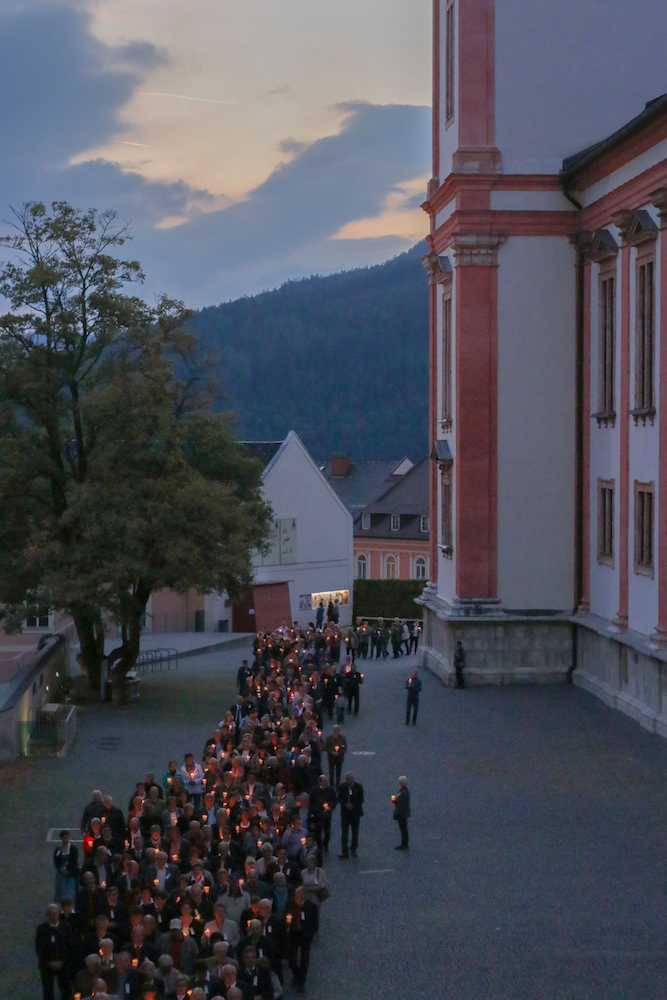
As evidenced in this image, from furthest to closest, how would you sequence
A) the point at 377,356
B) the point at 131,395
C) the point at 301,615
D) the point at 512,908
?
the point at 377,356
the point at 301,615
the point at 131,395
the point at 512,908

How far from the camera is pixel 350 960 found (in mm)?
13859

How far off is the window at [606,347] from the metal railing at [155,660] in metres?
19.0

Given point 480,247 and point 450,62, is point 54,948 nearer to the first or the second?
point 480,247

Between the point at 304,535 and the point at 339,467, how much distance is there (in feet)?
92.8

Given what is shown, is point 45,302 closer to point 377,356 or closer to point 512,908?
point 512,908

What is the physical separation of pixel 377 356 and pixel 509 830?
173 metres

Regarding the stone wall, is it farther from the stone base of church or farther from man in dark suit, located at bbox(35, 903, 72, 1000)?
man in dark suit, located at bbox(35, 903, 72, 1000)

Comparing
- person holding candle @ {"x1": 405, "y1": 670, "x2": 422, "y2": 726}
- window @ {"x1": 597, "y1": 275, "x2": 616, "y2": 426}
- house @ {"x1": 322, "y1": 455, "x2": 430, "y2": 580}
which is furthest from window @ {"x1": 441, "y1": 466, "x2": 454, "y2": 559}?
house @ {"x1": 322, "y1": 455, "x2": 430, "y2": 580}

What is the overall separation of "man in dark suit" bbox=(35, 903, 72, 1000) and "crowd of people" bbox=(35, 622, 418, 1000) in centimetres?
1

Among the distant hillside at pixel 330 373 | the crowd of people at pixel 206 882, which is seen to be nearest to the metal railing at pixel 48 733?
the crowd of people at pixel 206 882

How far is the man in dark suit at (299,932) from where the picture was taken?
12828 millimetres

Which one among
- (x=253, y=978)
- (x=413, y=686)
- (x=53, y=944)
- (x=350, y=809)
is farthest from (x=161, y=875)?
(x=413, y=686)

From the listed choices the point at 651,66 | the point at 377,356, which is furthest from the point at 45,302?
the point at 377,356

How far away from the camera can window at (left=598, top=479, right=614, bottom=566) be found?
3122 centimetres
